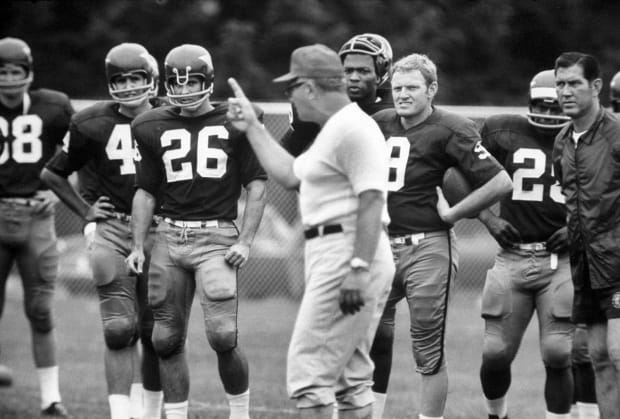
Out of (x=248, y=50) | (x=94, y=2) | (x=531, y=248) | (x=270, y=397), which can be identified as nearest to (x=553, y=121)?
(x=531, y=248)

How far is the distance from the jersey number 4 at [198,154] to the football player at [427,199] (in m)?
1.02

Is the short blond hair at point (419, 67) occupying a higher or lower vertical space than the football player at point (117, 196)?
higher

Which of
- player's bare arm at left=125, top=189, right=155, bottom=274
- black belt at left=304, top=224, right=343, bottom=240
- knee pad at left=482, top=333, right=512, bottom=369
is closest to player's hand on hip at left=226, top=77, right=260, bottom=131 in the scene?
black belt at left=304, top=224, right=343, bottom=240

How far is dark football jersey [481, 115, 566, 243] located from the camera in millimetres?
7637

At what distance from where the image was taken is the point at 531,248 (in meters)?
7.65

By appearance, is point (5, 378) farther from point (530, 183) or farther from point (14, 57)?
point (530, 183)

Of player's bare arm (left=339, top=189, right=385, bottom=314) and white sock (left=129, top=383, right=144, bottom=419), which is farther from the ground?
player's bare arm (left=339, top=189, right=385, bottom=314)

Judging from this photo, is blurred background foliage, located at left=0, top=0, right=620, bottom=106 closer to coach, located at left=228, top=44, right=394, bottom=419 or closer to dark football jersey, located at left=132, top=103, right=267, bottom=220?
dark football jersey, located at left=132, top=103, right=267, bottom=220

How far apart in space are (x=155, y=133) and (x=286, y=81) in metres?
1.66

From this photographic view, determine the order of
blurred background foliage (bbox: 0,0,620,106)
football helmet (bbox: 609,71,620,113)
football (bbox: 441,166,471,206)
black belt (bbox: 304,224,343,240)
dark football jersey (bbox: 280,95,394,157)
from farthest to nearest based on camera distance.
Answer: blurred background foliage (bbox: 0,0,620,106)
football helmet (bbox: 609,71,620,113)
dark football jersey (bbox: 280,95,394,157)
football (bbox: 441,166,471,206)
black belt (bbox: 304,224,343,240)

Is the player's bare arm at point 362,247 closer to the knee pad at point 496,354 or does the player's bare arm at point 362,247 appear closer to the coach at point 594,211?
the coach at point 594,211

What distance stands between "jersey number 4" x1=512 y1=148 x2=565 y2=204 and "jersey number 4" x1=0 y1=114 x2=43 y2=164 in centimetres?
368

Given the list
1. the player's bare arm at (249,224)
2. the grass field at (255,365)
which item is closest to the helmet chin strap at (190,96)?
the player's bare arm at (249,224)

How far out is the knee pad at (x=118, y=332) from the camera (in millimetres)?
7621
